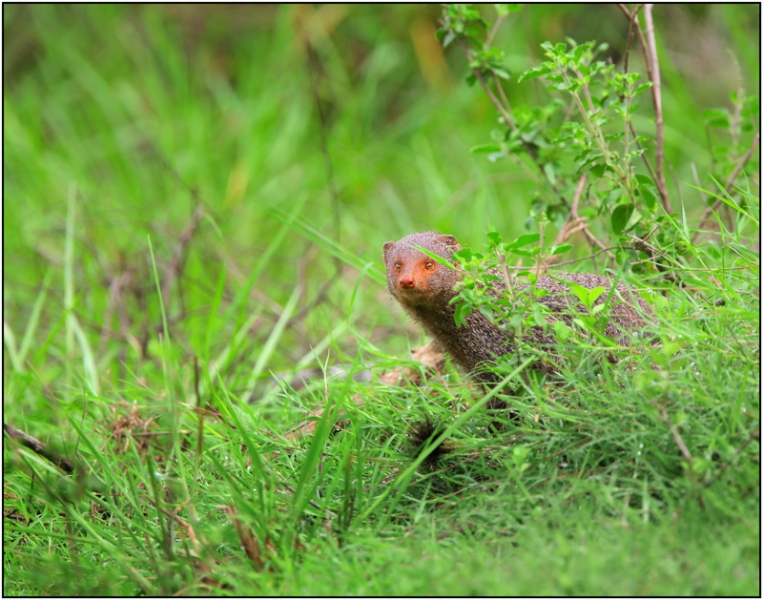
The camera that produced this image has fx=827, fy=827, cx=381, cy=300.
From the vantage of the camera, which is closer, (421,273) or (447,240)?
(421,273)

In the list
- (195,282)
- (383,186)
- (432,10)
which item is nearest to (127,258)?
(195,282)

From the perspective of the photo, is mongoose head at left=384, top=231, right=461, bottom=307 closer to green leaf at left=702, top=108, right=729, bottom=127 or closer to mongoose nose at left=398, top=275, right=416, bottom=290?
mongoose nose at left=398, top=275, right=416, bottom=290

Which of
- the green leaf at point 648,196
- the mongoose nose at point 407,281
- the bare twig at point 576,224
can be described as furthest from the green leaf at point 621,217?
the mongoose nose at point 407,281

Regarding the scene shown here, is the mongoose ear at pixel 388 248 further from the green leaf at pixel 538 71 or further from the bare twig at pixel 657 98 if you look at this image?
the bare twig at pixel 657 98

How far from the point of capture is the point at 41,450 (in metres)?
2.70

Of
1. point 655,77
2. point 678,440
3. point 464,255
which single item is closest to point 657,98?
point 655,77

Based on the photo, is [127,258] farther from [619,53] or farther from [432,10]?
[619,53]

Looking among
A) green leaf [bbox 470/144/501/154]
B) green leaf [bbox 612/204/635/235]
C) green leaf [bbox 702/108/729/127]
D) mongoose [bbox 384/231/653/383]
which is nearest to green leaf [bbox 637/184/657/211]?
green leaf [bbox 612/204/635/235]

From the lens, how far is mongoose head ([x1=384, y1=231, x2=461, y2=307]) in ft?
8.91

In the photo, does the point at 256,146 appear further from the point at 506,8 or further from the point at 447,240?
the point at 447,240

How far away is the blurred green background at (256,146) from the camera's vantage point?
4754 mm

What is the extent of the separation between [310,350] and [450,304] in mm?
1440

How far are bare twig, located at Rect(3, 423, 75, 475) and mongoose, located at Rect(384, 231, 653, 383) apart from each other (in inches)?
48.6

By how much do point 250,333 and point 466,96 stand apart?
10.0 feet
